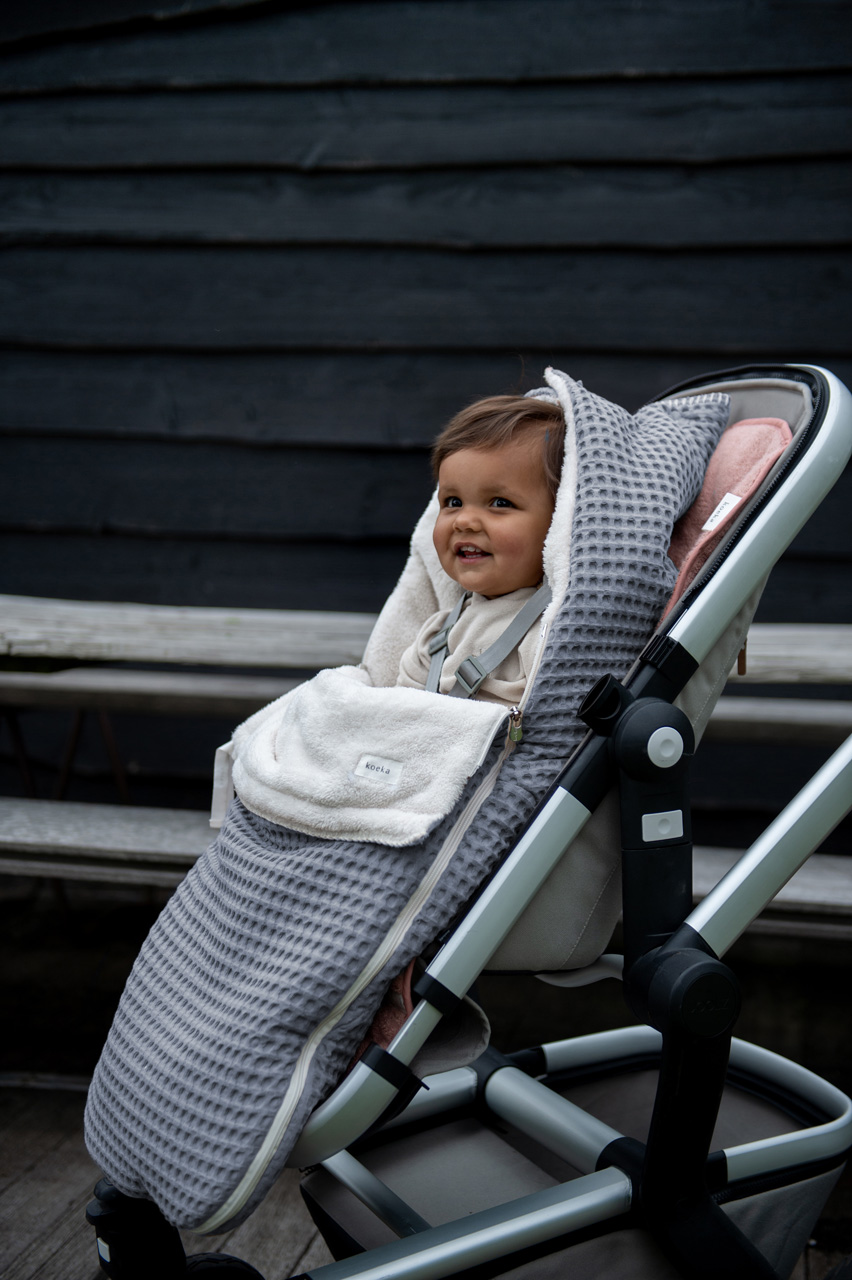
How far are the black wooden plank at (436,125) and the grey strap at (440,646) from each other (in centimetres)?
163

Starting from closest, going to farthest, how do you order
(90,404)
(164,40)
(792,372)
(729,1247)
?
1. (729,1247)
2. (792,372)
3. (164,40)
4. (90,404)

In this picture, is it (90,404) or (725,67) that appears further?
(90,404)

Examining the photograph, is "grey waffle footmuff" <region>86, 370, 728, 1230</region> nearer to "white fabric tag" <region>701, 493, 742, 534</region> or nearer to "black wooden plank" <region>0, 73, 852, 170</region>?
"white fabric tag" <region>701, 493, 742, 534</region>

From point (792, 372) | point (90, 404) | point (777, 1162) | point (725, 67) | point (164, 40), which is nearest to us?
point (777, 1162)

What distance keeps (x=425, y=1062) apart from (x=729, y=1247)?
1.36 ft

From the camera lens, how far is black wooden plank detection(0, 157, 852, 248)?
98.3 inches

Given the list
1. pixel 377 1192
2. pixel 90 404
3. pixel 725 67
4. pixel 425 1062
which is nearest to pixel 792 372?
pixel 425 1062

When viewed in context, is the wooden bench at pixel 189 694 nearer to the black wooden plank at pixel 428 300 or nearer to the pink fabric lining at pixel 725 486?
the pink fabric lining at pixel 725 486

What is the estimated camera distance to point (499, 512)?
1357 millimetres

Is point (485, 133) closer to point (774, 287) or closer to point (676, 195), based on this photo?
point (676, 195)

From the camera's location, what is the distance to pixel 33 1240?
5.35 ft

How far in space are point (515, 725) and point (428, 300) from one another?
1.80 meters

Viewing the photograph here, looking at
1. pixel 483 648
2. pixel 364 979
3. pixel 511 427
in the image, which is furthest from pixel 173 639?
pixel 364 979

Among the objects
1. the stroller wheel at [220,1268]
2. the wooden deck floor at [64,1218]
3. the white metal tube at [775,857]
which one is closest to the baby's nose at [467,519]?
the white metal tube at [775,857]
